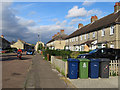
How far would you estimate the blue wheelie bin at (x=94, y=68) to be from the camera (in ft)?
27.3

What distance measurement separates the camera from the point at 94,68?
329 inches

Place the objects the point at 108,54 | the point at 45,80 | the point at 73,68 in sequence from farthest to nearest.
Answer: the point at 108,54 < the point at 73,68 < the point at 45,80

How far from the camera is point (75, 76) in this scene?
319 inches

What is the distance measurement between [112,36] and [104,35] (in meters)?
2.66

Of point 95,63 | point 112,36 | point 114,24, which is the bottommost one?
point 95,63

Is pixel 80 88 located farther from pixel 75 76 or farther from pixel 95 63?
pixel 95 63

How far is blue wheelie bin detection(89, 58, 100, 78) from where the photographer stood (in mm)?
8312

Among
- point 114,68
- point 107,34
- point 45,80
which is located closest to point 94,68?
point 114,68

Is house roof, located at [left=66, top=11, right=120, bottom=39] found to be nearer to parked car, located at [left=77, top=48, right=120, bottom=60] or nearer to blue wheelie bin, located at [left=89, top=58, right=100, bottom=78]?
parked car, located at [left=77, top=48, right=120, bottom=60]

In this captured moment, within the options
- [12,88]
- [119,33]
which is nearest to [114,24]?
[119,33]

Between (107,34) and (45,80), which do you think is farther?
(107,34)

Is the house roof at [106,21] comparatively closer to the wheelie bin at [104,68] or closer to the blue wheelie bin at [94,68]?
the wheelie bin at [104,68]

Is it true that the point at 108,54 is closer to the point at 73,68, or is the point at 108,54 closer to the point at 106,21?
the point at 73,68

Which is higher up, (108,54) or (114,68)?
(108,54)
